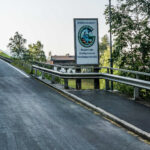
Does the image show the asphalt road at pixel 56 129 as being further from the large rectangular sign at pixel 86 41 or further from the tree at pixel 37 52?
the tree at pixel 37 52

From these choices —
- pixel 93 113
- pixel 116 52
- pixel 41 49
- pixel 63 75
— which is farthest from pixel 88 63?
pixel 41 49

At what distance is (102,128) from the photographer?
276 inches

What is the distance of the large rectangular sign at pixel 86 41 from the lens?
14.4 metres

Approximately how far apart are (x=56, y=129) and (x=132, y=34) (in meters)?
11.6

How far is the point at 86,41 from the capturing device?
1455 centimetres

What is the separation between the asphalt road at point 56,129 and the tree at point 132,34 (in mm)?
7755

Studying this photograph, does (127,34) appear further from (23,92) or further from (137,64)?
(23,92)

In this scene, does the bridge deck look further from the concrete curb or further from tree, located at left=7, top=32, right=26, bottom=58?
tree, located at left=7, top=32, right=26, bottom=58

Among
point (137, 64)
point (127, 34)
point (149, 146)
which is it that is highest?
point (127, 34)

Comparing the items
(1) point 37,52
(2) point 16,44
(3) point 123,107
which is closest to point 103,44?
(1) point 37,52

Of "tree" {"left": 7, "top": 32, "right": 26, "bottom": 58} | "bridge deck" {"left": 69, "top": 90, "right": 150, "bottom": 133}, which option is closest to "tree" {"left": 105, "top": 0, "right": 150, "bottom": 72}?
"bridge deck" {"left": 69, "top": 90, "right": 150, "bottom": 133}

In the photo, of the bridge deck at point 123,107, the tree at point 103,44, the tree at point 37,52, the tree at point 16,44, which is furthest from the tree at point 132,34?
the tree at point 103,44

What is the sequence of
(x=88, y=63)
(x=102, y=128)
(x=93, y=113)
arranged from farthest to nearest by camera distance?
(x=88, y=63) < (x=93, y=113) < (x=102, y=128)

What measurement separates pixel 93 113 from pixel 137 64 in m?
8.55
